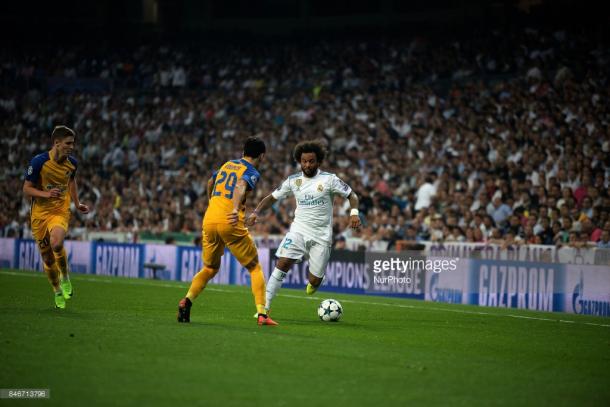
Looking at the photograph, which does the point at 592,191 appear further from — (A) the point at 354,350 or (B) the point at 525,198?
(A) the point at 354,350

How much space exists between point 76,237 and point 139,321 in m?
20.3

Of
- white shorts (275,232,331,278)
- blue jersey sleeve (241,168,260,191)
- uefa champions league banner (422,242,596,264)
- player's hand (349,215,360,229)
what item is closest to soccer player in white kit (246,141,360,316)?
white shorts (275,232,331,278)

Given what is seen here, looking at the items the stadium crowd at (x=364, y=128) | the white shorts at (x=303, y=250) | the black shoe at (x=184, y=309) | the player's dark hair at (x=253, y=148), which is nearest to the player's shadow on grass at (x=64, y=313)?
the black shoe at (x=184, y=309)

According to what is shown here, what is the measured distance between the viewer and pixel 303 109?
33688 mm

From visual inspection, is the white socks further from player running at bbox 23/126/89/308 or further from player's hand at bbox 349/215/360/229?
player running at bbox 23/126/89/308

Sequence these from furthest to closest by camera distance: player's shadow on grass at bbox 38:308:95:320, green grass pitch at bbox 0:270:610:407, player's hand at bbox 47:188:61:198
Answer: player's hand at bbox 47:188:61:198, player's shadow on grass at bbox 38:308:95:320, green grass pitch at bbox 0:270:610:407

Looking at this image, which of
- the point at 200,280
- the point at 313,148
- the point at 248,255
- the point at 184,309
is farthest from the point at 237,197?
the point at 313,148

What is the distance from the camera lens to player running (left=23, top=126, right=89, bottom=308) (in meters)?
12.7

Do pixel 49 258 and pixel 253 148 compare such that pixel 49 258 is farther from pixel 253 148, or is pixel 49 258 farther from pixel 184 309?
pixel 253 148

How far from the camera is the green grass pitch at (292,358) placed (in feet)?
22.9

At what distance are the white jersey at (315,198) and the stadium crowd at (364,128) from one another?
3.60m

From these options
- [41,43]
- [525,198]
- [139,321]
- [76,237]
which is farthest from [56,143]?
[41,43]

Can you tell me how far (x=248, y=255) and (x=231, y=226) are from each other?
0.44 metres
